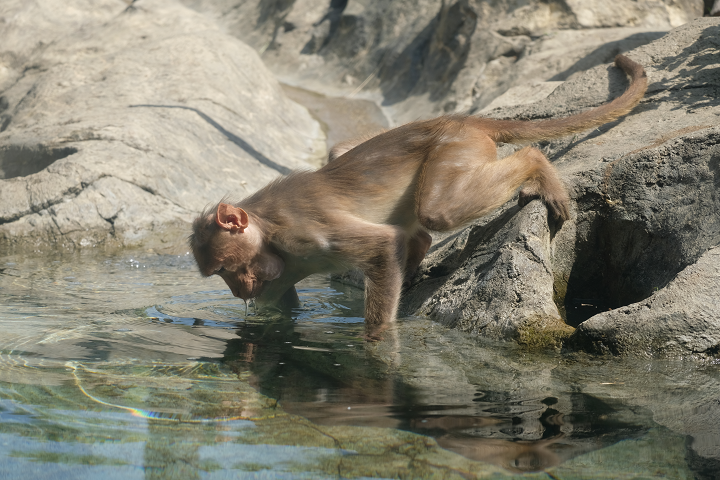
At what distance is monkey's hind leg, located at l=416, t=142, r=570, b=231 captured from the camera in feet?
16.1

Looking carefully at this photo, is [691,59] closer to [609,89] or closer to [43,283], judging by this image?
[609,89]

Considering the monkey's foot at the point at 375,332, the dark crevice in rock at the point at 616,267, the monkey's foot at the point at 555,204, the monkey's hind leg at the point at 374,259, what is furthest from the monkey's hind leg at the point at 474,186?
the monkey's foot at the point at 375,332

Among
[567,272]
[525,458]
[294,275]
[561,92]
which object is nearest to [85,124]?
[294,275]

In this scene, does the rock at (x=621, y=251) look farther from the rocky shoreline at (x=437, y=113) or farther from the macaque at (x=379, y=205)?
the macaque at (x=379, y=205)

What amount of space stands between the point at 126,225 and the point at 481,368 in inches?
249

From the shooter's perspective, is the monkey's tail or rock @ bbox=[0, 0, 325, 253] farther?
rock @ bbox=[0, 0, 325, 253]

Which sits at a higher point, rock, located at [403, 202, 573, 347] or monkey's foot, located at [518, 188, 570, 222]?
monkey's foot, located at [518, 188, 570, 222]

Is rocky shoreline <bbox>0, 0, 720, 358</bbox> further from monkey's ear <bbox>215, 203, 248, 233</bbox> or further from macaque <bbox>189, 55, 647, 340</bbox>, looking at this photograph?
monkey's ear <bbox>215, 203, 248, 233</bbox>

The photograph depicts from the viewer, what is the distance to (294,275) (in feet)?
17.7

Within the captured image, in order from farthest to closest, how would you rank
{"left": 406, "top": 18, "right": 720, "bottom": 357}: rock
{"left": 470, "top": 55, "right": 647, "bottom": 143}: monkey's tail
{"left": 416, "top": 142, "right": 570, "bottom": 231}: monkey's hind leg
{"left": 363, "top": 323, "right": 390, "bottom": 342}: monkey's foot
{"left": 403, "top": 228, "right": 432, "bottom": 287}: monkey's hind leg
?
{"left": 403, "top": 228, "right": 432, "bottom": 287}: monkey's hind leg < {"left": 470, "top": 55, "right": 647, "bottom": 143}: monkey's tail < {"left": 416, "top": 142, "right": 570, "bottom": 231}: monkey's hind leg < {"left": 363, "top": 323, "right": 390, "bottom": 342}: monkey's foot < {"left": 406, "top": 18, "right": 720, "bottom": 357}: rock

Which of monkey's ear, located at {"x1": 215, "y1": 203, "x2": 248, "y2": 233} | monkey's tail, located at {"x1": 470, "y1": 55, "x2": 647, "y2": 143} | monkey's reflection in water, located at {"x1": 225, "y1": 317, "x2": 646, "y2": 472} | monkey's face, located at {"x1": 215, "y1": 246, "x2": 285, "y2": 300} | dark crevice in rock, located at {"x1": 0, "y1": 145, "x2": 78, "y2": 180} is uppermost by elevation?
monkey's tail, located at {"x1": 470, "y1": 55, "x2": 647, "y2": 143}

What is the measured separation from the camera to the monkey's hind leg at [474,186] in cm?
490

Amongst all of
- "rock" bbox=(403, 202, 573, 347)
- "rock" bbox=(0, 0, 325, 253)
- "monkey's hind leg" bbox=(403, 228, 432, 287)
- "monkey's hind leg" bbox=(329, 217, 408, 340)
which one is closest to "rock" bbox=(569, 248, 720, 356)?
"rock" bbox=(403, 202, 573, 347)

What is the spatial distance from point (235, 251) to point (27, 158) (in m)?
6.59
